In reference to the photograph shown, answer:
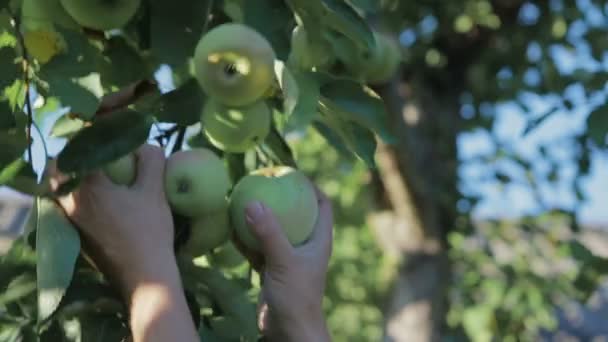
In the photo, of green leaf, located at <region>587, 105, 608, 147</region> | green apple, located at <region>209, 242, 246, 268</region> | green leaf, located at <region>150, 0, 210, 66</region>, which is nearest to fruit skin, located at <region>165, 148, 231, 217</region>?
green leaf, located at <region>150, 0, 210, 66</region>

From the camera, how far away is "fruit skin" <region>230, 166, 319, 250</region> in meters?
0.83

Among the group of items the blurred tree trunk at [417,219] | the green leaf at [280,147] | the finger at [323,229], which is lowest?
the blurred tree trunk at [417,219]

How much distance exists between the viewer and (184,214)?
82 cm

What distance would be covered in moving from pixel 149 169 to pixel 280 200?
0.13 metres

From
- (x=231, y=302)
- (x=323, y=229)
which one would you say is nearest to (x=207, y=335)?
(x=231, y=302)

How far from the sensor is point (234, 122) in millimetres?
812

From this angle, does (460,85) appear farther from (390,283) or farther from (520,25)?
(390,283)

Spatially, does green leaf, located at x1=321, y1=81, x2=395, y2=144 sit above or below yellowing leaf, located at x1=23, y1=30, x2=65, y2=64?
below

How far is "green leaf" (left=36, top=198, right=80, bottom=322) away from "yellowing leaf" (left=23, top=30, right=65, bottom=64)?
0.13m

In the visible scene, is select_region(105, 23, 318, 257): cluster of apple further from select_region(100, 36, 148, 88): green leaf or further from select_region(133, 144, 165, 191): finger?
select_region(100, 36, 148, 88): green leaf

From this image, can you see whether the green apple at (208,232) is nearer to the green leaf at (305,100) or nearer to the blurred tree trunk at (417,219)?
the green leaf at (305,100)

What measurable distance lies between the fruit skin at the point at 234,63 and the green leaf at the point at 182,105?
0.04 meters

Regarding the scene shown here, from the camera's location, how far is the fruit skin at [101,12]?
2.56 feet

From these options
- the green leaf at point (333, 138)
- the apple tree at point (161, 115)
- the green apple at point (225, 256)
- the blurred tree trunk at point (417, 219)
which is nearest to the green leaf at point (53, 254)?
the apple tree at point (161, 115)
